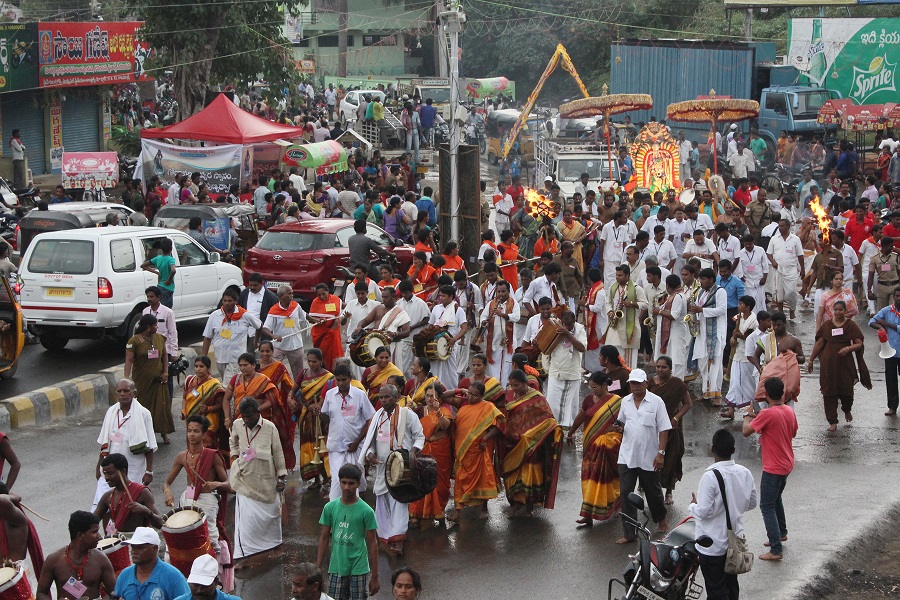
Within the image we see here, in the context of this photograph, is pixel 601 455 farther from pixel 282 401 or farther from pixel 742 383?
pixel 742 383

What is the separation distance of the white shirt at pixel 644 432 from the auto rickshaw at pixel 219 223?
1118 centimetres

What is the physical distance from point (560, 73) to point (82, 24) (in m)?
25.4

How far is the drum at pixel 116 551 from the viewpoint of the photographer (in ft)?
24.1

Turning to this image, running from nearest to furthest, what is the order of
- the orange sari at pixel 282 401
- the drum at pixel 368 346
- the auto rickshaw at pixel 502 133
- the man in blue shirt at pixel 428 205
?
1. the orange sari at pixel 282 401
2. the drum at pixel 368 346
3. the man in blue shirt at pixel 428 205
4. the auto rickshaw at pixel 502 133

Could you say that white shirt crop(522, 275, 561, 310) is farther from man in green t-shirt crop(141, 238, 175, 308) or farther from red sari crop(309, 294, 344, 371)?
man in green t-shirt crop(141, 238, 175, 308)

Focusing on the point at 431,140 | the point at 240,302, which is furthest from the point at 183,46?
the point at 240,302

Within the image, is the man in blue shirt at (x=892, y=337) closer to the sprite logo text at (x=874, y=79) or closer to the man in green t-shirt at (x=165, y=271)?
the man in green t-shirt at (x=165, y=271)

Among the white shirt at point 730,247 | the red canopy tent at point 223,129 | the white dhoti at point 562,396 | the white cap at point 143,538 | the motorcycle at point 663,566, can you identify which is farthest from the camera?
the red canopy tent at point 223,129

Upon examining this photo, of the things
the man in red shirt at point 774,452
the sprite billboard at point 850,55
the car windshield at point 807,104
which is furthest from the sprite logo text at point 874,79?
the man in red shirt at point 774,452

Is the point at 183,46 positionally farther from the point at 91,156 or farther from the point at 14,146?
the point at 91,156

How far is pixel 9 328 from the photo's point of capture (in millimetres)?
13875

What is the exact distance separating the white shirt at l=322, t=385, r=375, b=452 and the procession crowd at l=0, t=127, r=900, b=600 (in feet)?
0.06

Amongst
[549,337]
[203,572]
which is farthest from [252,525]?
[549,337]

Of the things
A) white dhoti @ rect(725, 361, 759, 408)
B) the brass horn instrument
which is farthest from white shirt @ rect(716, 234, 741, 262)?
the brass horn instrument
